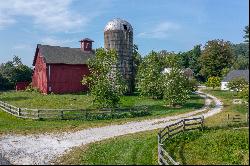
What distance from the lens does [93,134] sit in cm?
2866

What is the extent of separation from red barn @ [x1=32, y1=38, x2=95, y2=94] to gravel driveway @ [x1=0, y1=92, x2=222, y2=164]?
29.5m

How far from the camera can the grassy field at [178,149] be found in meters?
20.6

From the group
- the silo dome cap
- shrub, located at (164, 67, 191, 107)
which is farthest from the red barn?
shrub, located at (164, 67, 191, 107)

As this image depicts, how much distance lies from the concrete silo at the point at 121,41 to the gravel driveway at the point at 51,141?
28265 millimetres

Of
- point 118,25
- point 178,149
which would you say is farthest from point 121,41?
point 178,149

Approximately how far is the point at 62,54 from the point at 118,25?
10631 millimetres

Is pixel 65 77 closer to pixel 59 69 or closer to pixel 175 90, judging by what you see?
pixel 59 69

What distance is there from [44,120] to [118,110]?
748 cm

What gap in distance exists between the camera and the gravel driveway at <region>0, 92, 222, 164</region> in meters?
21.5

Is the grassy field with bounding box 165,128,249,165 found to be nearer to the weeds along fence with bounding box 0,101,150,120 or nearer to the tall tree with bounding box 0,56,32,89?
the weeds along fence with bounding box 0,101,150,120

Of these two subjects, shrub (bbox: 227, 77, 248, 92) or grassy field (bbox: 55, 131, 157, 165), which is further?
shrub (bbox: 227, 77, 248, 92)

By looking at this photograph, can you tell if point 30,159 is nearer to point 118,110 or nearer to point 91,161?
point 91,161

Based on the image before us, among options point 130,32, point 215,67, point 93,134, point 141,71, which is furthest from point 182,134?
point 215,67

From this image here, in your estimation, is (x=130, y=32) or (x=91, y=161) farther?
(x=130, y=32)
